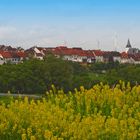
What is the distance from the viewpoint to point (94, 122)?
8484 millimetres

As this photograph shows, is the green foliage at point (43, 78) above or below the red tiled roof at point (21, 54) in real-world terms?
below

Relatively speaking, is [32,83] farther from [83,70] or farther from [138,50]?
[138,50]

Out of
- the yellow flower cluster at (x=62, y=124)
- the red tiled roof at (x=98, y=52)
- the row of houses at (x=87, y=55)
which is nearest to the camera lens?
the yellow flower cluster at (x=62, y=124)

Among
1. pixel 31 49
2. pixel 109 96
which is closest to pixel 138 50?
pixel 31 49

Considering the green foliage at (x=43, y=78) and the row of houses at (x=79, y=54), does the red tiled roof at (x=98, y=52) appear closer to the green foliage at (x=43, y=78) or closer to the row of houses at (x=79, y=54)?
the row of houses at (x=79, y=54)

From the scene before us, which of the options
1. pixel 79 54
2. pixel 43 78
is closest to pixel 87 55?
pixel 79 54

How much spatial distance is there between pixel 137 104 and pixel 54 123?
117 inches

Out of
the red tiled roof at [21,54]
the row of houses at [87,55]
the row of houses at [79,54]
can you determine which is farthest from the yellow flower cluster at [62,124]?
the row of houses at [87,55]

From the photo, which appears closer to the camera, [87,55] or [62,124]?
[62,124]

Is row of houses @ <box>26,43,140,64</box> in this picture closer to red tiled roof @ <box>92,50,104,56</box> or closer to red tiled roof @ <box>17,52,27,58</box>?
red tiled roof @ <box>92,50,104,56</box>

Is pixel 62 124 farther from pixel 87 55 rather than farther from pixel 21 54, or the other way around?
pixel 87 55

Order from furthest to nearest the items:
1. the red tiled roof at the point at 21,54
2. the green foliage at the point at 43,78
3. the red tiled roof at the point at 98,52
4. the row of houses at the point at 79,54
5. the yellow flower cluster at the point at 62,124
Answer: the red tiled roof at the point at 98,52
the row of houses at the point at 79,54
the red tiled roof at the point at 21,54
the green foliage at the point at 43,78
the yellow flower cluster at the point at 62,124

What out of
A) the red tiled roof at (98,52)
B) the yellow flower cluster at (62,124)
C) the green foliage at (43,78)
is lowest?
the green foliage at (43,78)

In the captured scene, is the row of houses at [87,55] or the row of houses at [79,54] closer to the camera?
the row of houses at [79,54]
